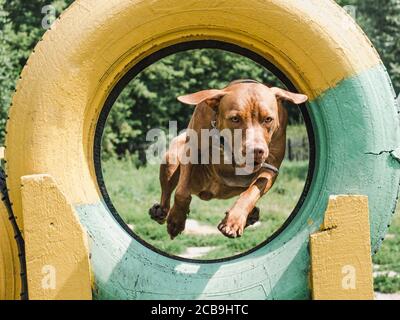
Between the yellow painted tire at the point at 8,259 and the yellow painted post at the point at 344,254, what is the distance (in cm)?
114

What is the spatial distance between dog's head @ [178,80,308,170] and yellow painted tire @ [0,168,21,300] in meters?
0.86

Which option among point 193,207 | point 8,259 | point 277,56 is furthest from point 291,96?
point 193,207

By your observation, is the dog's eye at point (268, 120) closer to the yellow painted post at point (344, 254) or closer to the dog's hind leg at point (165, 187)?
the yellow painted post at point (344, 254)

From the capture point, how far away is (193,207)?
8.93m

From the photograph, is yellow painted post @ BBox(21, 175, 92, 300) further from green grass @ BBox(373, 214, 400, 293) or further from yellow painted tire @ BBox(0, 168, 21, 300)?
green grass @ BBox(373, 214, 400, 293)

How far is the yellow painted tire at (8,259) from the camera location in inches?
109

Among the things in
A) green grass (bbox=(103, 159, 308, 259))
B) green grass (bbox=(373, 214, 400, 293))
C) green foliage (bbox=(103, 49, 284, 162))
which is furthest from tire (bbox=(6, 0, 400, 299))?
green foliage (bbox=(103, 49, 284, 162))

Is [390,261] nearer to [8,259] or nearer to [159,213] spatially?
[159,213]

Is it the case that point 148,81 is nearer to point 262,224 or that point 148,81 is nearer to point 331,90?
point 262,224

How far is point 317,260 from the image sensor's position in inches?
99.9

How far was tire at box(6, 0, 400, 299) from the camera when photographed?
2607mm
